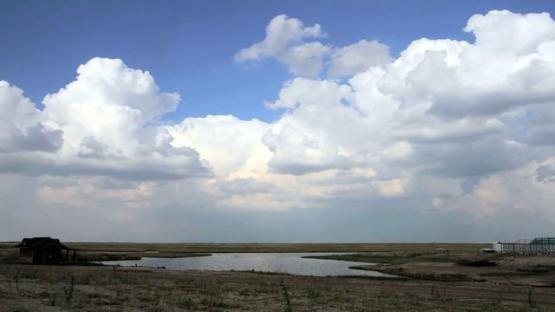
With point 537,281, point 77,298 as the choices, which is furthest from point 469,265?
point 77,298

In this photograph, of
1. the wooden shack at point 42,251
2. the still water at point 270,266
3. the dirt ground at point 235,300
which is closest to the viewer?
the dirt ground at point 235,300

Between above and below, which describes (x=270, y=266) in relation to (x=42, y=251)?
below

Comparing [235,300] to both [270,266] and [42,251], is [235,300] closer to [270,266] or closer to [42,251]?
[42,251]

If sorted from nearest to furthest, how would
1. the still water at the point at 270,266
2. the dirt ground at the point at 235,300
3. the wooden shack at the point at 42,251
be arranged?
the dirt ground at the point at 235,300 < the still water at the point at 270,266 < the wooden shack at the point at 42,251

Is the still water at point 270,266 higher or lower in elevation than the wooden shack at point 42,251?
lower

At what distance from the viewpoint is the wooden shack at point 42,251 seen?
81.9 meters

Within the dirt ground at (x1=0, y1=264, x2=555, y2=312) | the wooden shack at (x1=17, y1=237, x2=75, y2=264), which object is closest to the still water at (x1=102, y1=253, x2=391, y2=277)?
the wooden shack at (x1=17, y1=237, x2=75, y2=264)

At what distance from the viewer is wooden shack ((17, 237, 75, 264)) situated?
269 feet

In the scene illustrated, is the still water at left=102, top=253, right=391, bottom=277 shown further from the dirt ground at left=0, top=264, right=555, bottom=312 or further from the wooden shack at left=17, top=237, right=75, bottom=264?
the dirt ground at left=0, top=264, right=555, bottom=312

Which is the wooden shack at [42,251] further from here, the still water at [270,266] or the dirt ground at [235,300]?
the dirt ground at [235,300]

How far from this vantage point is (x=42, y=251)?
3250 inches

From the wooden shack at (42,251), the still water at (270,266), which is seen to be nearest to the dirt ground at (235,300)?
the still water at (270,266)

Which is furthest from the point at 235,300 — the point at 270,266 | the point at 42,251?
the point at 270,266

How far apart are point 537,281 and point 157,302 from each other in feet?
148
